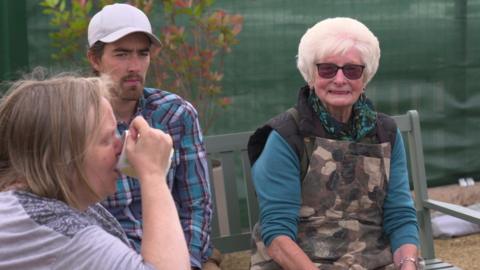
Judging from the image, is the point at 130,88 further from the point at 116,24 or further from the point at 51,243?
the point at 51,243

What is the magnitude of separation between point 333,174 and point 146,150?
1.24 m

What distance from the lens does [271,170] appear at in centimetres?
277

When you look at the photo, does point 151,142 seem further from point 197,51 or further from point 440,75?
point 440,75

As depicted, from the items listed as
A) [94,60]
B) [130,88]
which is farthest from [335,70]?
[94,60]

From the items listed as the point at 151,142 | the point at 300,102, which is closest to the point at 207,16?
the point at 300,102

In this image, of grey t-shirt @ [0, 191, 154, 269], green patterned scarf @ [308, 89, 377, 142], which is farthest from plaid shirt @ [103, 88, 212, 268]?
grey t-shirt @ [0, 191, 154, 269]

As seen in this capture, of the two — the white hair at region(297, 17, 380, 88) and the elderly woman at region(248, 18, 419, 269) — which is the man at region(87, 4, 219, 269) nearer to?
the elderly woman at region(248, 18, 419, 269)

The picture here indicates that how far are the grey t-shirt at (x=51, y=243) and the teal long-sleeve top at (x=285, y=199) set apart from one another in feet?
4.10

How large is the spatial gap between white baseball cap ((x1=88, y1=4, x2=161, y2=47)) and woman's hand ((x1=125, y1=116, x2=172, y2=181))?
1.14 meters

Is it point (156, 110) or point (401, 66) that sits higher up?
point (156, 110)

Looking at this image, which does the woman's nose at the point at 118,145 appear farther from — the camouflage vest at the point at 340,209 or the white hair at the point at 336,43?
the white hair at the point at 336,43

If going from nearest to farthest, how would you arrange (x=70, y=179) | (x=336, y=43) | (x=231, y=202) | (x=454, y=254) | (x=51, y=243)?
(x=51, y=243), (x=70, y=179), (x=336, y=43), (x=231, y=202), (x=454, y=254)

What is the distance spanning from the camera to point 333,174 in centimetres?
278

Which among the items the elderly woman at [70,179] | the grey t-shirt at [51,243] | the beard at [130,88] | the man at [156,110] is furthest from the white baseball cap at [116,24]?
the grey t-shirt at [51,243]
